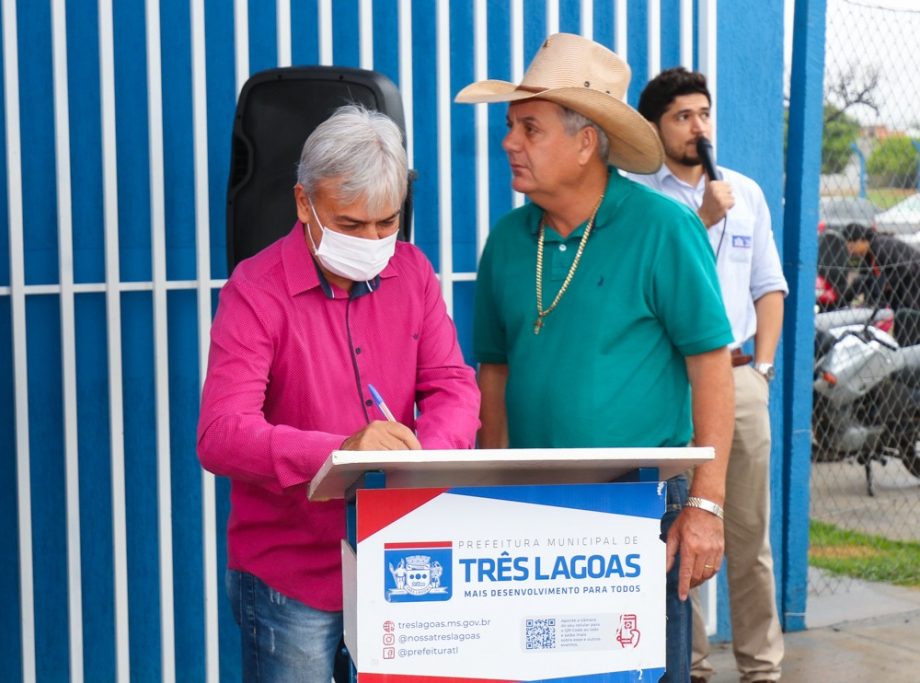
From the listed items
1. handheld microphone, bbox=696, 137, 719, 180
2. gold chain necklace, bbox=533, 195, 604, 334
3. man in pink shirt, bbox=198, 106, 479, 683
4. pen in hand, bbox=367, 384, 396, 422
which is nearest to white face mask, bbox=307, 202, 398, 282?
man in pink shirt, bbox=198, 106, 479, 683

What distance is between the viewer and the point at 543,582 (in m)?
2.04

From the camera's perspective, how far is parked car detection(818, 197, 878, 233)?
19.2 feet

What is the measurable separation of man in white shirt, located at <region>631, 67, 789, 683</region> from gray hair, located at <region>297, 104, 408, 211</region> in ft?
6.30

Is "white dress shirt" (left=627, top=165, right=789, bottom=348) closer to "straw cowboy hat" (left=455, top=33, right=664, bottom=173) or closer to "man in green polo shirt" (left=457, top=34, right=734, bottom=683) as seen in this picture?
"straw cowboy hat" (left=455, top=33, right=664, bottom=173)

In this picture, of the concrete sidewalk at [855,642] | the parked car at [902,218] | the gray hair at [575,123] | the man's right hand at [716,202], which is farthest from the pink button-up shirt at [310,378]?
the parked car at [902,218]

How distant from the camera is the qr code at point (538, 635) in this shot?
2.03 meters

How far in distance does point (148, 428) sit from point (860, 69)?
129 inches

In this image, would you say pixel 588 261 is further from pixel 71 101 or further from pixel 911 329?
pixel 911 329

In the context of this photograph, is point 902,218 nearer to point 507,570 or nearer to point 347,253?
point 347,253

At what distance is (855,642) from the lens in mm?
5230

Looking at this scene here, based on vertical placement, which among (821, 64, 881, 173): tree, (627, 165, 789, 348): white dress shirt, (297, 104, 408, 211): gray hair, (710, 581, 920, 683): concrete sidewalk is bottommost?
(710, 581, 920, 683): concrete sidewalk

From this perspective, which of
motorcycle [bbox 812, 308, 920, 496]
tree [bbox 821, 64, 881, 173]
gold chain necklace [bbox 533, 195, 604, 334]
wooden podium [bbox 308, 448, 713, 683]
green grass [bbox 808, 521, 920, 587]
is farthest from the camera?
motorcycle [bbox 812, 308, 920, 496]

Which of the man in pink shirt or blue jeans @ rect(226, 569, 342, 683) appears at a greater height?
the man in pink shirt

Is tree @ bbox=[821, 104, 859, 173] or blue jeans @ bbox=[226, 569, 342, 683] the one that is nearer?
blue jeans @ bbox=[226, 569, 342, 683]
